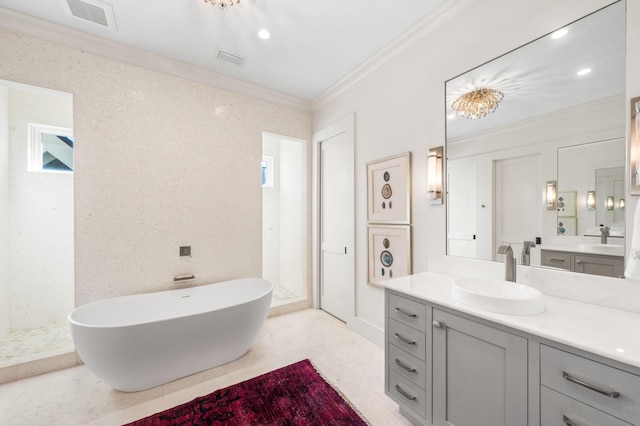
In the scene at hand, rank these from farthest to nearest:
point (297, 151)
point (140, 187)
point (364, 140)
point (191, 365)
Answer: point (297, 151) → point (364, 140) → point (140, 187) → point (191, 365)

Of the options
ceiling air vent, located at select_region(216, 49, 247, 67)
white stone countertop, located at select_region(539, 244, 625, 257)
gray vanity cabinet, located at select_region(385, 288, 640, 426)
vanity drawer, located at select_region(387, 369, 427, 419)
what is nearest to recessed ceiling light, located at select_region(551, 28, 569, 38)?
white stone countertop, located at select_region(539, 244, 625, 257)

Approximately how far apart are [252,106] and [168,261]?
2031mm

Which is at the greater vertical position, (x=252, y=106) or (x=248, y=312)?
(x=252, y=106)

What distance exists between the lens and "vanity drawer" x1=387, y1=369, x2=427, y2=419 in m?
1.45

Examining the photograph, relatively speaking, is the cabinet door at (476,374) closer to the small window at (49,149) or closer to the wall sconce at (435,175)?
the wall sconce at (435,175)

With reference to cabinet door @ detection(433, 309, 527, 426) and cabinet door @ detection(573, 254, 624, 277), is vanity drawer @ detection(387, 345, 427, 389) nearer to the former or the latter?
cabinet door @ detection(433, 309, 527, 426)

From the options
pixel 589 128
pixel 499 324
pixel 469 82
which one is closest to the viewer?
pixel 499 324

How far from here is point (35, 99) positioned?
9.00 ft

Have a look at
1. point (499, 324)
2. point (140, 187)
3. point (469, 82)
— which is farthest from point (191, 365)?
point (469, 82)


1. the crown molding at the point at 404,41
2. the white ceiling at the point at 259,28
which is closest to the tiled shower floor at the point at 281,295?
the crown molding at the point at 404,41

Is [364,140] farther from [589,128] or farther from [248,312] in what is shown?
[248,312]

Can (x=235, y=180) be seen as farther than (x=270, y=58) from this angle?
Yes

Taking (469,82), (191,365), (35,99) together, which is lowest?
(191,365)

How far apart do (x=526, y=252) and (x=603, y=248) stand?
32 cm
